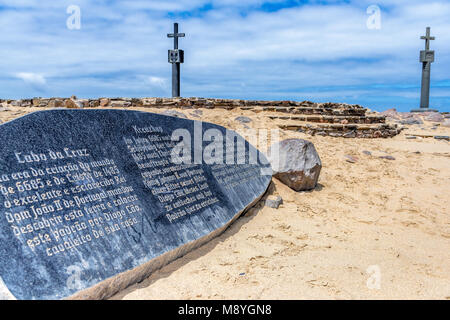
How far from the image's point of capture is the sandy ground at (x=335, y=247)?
2713mm

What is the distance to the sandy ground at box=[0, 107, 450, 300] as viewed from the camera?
2.71 m

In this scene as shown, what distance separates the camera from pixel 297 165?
5039 millimetres

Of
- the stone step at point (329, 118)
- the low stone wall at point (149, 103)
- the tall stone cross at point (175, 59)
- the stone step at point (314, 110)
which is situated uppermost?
the tall stone cross at point (175, 59)

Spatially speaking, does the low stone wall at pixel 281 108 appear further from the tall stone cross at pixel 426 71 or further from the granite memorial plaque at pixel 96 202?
the tall stone cross at pixel 426 71

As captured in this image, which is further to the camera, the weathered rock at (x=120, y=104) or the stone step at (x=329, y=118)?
the stone step at (x=329, y=118)

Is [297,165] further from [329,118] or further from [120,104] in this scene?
[120,104]

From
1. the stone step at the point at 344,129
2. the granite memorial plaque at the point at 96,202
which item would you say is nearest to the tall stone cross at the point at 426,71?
the stone step at the point at 344,129

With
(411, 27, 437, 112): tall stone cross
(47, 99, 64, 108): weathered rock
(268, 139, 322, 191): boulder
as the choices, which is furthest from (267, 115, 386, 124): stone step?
(411, 27, 437, 112): tall stone cross

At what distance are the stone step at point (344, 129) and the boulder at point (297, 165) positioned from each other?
10.7 feet

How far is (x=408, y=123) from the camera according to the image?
13.3m

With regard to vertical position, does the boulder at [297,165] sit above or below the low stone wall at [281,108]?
below

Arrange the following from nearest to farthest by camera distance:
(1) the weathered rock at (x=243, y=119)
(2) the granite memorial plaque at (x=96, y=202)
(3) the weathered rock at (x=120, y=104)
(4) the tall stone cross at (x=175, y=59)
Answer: (2) the granite memorial plaque at (x=96, y=202)
(1) the weathered rock at (x=243, y=119)
(3) the weathered rock at (x=120, y=104)
(4) the tall stone cross at (x=175, y=59)
